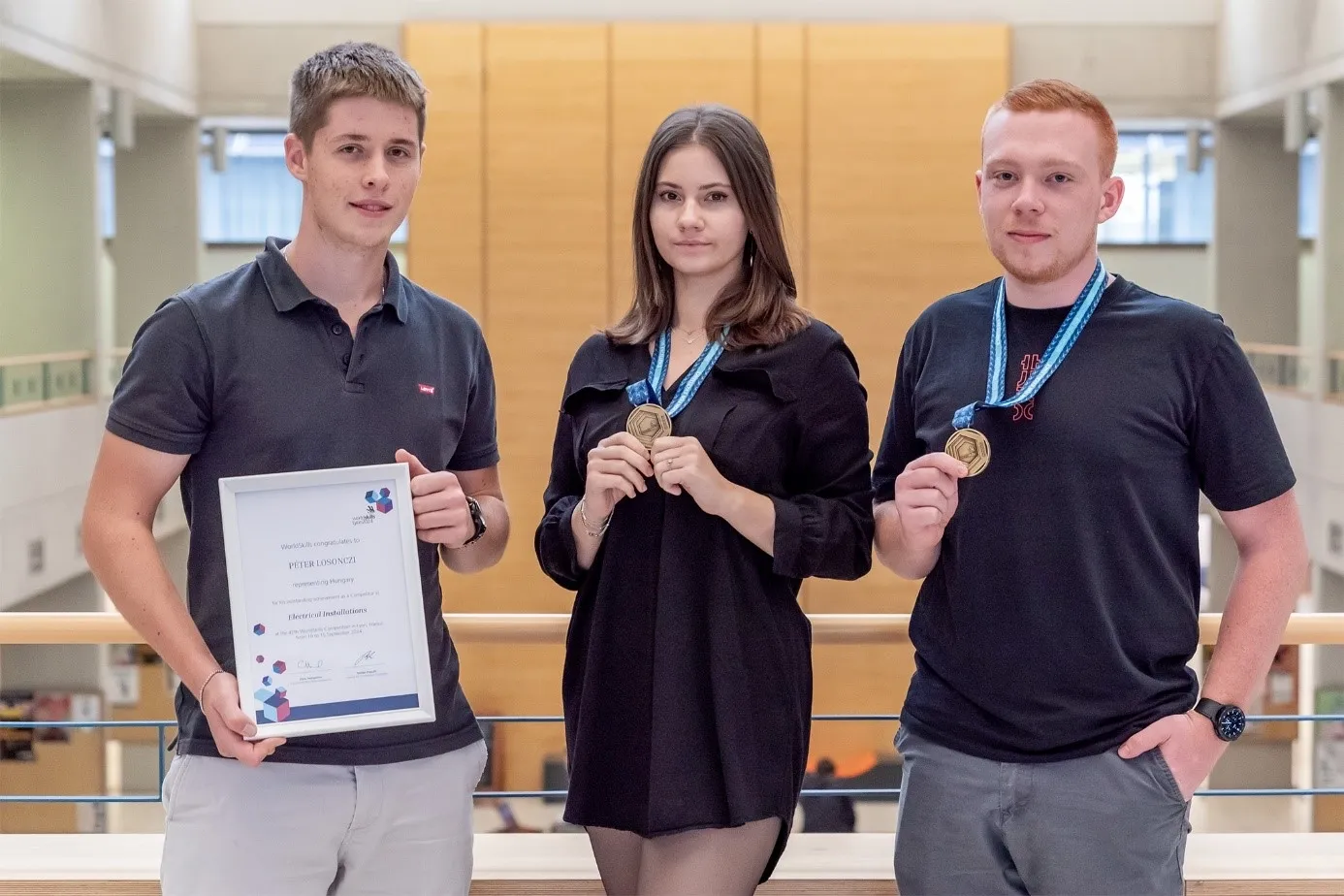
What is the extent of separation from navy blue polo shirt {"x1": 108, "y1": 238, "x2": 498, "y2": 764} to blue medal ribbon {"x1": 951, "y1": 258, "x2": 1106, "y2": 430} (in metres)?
1.00

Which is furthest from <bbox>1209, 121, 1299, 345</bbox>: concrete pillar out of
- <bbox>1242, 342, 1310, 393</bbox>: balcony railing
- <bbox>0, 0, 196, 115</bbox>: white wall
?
<bbox>0, 0, 196, 115</bbox>: white wall

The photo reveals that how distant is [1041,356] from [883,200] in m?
11.5

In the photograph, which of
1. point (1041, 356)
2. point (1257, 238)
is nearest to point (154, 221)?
point (1257, 238)

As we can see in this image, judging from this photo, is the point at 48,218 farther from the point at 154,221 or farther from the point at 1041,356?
the point at 1041,356

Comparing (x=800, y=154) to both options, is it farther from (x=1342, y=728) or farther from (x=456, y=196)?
(x=1342, y=728)

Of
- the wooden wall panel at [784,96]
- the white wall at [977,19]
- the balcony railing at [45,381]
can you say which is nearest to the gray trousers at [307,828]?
the balcony railing at [45,381]

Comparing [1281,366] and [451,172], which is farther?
[1281,366]

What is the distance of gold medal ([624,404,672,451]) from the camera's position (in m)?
2.38

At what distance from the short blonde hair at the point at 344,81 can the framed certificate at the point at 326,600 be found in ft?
2.13

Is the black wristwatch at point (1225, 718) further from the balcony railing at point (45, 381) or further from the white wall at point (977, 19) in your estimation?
the white wall at point (977, 19)

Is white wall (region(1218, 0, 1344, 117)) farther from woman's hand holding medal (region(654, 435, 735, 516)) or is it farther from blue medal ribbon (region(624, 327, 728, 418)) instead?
woman's hand holding medal (region(654, 435, 735, 516))

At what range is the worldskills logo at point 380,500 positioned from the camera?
7.58 feet

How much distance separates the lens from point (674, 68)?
1336 centimetres

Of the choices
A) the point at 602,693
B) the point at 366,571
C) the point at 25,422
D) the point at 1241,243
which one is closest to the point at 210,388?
the point at 366,571
